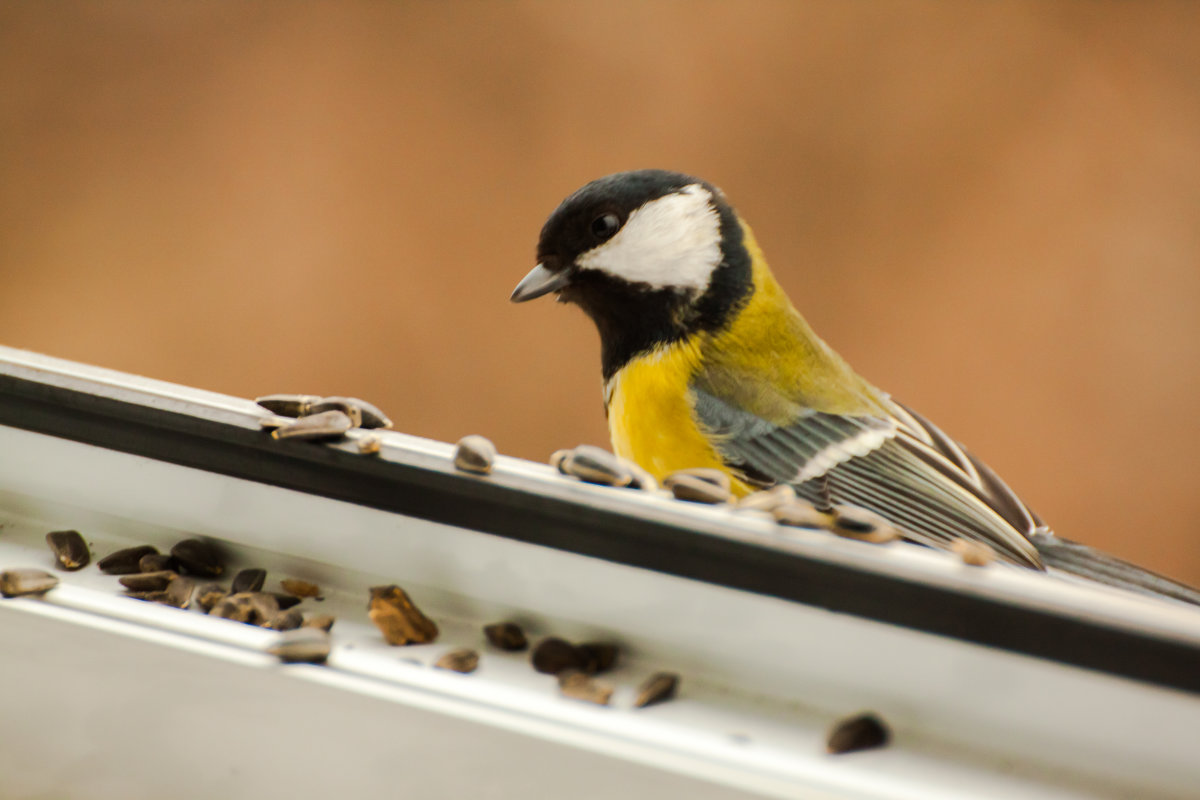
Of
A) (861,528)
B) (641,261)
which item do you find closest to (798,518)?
(861,528)

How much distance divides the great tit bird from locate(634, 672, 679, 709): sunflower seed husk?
14.5 inches

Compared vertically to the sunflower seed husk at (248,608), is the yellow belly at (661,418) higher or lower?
higher

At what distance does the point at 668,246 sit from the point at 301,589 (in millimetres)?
512

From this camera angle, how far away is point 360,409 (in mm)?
546

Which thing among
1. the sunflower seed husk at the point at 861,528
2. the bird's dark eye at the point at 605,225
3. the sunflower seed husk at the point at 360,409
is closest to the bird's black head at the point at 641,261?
the bird's dark eye at the point at 605,225

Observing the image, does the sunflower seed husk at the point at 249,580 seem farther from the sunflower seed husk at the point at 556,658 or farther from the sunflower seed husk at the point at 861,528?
the sunflower seed husk at the point at 861,528

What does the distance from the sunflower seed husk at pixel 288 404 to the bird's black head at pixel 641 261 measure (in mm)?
348

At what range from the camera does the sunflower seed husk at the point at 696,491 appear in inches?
19.0

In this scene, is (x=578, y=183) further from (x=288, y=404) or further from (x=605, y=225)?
(x=288, y=404)


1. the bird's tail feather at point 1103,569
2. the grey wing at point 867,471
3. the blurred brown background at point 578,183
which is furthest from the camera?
the blurred brown background at point 578,183

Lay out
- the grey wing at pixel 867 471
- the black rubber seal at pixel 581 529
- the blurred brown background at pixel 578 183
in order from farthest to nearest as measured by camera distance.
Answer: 1. the blurred brown background at pixel 578 183
2. the grey wing at pixel 867 471
3. the black rubber seal at pixel 581 529

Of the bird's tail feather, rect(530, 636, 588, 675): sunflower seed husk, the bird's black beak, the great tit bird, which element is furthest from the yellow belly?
rect(530, 636, 588, 675): sunflower seed husk

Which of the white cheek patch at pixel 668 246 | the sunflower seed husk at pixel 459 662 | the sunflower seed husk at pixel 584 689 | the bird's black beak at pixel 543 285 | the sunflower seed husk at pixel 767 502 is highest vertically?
the white cheek patch at pixel 668 246

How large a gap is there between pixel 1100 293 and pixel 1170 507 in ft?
1.18
